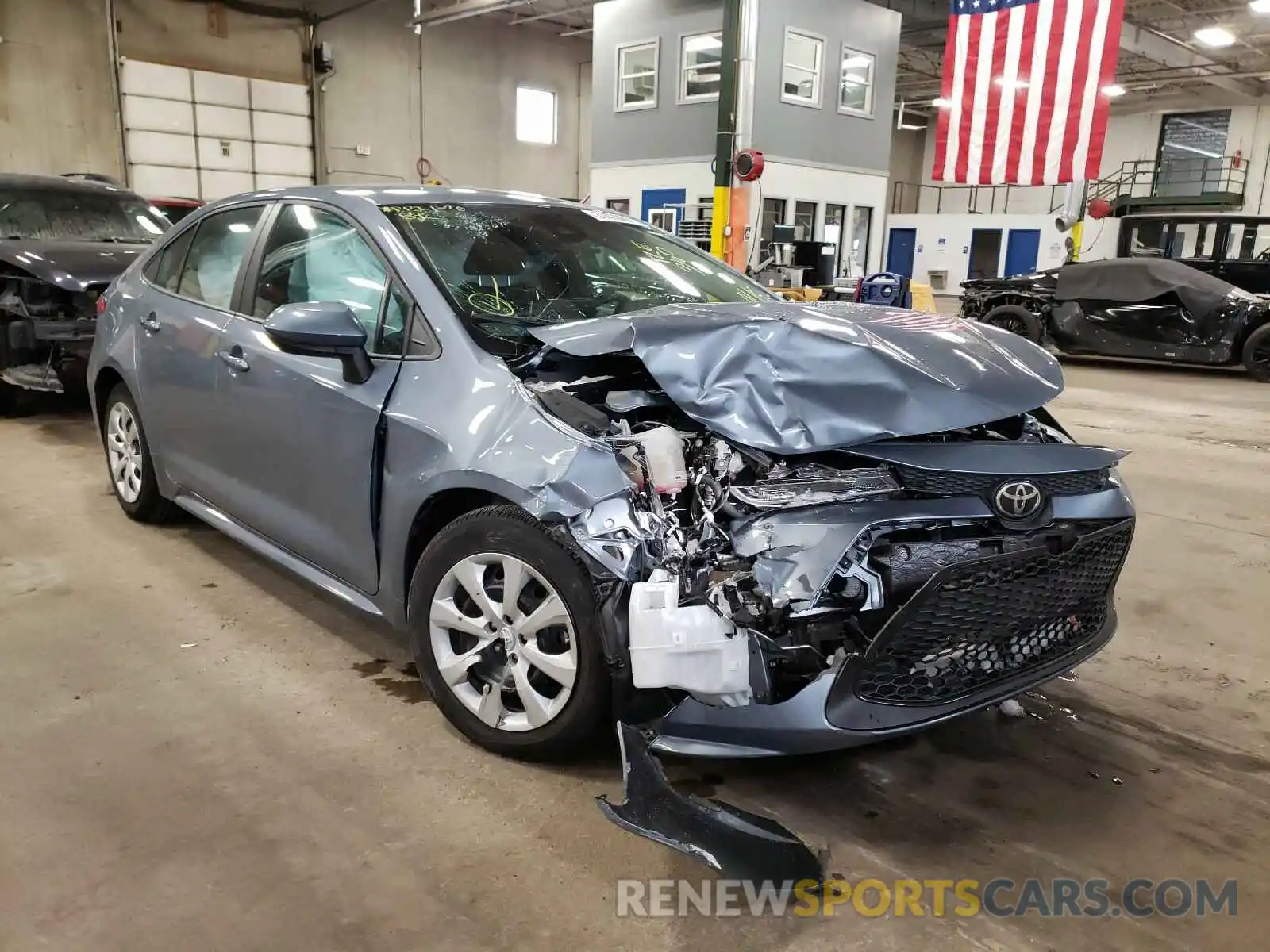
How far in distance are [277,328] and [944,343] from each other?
5.76ft

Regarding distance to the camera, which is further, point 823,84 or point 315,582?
point 823,84

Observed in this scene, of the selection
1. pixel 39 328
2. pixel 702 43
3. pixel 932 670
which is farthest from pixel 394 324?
pixel 702 43

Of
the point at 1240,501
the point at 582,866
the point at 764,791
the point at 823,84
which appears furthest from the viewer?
the point at 823,84

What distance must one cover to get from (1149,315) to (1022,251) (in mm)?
13671

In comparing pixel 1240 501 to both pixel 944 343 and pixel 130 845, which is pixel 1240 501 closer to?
Result: pixel 944 343

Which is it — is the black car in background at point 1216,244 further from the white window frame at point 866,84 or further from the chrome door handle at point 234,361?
the chrome door handle at point 234,361

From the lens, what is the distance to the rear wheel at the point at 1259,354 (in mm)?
10172

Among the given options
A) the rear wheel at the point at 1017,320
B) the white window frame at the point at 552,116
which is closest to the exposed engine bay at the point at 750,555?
the rear wheel at the point at 1017,320

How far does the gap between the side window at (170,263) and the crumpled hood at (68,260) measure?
2.19m

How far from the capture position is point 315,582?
295 cm

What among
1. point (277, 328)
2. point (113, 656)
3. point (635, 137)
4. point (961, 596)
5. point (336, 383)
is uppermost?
point (635, 137)

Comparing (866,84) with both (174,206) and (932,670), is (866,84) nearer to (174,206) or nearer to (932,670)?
(174,206)

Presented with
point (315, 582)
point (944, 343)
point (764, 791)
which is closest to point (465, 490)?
point (315, 582)

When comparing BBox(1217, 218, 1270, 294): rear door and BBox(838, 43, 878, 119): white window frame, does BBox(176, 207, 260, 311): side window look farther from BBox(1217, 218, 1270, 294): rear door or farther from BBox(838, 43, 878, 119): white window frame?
BBox(838, 43, 878, 119): white window frame
